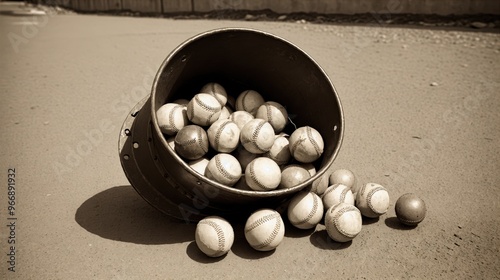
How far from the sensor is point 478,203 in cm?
479

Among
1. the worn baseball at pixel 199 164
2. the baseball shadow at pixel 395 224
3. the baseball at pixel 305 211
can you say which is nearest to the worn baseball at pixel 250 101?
the worn baseball at pixel 199 164

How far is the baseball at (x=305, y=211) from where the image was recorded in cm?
430

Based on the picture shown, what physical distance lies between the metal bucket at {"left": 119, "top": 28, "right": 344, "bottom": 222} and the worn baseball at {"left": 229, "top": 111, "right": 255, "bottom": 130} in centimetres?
59

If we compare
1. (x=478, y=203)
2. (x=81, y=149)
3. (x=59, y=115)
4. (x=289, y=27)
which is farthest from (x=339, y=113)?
(x=289, y=27)

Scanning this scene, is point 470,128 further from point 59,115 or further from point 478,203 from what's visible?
point 59,115

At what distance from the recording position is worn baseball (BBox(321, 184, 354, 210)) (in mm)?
4551

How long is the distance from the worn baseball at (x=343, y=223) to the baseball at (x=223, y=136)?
A: 47.8 inches

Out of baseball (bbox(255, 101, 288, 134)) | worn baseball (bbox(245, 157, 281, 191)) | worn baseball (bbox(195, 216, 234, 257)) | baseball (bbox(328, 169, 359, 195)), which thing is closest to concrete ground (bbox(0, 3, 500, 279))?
worn baseball (bbox(195, 216, 234, 257))

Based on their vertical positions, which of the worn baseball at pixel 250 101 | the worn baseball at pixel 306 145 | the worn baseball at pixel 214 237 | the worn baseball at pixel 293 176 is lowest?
the worn baseball at pixel 214 237

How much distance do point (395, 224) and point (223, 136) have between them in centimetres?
202

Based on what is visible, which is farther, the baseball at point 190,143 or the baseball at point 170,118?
the baseball at point 170,118

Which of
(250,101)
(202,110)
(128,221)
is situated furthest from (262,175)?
(128,221)

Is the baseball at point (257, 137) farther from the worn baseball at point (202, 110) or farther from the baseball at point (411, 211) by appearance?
the baseball at point (411, 211)

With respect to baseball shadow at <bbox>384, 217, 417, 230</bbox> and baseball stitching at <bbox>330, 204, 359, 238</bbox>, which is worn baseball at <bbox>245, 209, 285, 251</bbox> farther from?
baseball shadow at <bbox>384, 217, 417, 230</bbox>
